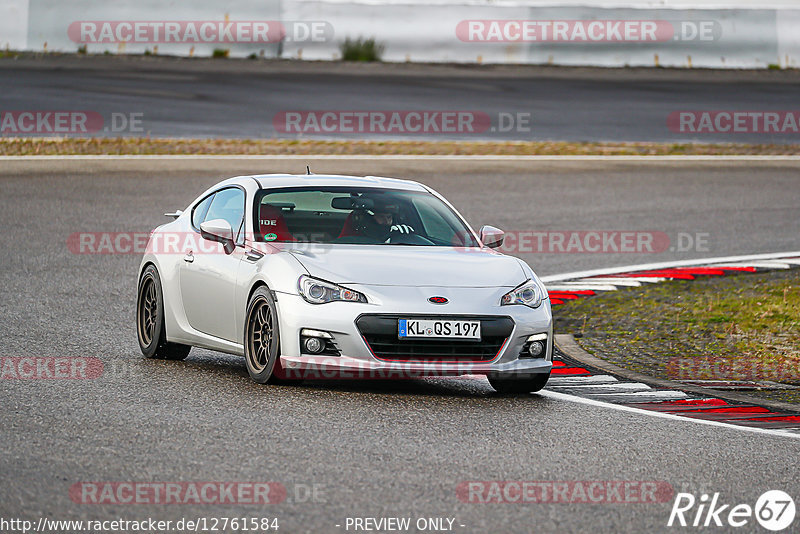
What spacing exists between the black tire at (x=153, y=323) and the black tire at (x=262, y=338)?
1.27 meters

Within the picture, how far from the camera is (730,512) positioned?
21.1 ft

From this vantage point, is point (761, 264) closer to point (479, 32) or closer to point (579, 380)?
point (579, 380)

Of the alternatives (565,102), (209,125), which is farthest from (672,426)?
(565,102)

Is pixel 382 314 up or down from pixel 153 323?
up

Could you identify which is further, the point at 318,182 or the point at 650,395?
the point at 318,182

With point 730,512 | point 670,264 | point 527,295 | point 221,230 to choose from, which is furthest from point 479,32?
point 730,512

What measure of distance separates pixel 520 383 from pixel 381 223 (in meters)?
1.57

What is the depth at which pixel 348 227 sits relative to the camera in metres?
10.2

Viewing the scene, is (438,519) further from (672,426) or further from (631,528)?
(672,426)

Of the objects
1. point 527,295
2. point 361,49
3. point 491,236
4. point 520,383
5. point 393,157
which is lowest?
point 520,383

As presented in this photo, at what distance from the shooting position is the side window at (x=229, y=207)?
10395mm

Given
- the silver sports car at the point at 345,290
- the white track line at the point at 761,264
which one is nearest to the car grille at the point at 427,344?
the silver sports car at the point at 345,290

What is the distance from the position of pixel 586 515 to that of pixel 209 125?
19830 mm

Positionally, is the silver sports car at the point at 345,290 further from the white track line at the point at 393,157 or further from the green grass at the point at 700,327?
the white track line at the point at 393,157
